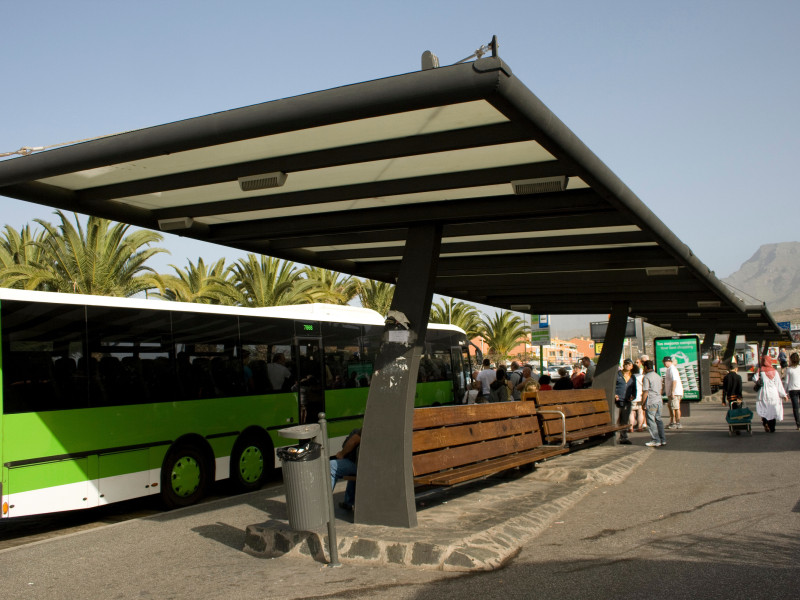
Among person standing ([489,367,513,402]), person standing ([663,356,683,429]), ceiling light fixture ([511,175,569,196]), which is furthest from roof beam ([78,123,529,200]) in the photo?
person standing ([663,356,683,429])

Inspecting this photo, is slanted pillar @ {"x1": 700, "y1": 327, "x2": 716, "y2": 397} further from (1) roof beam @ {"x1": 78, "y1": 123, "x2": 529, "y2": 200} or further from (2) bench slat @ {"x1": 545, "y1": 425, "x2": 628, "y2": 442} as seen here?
(1) roof beam @ {"x1": 78, "y1": 123, "x2": 529, "y2": 200}

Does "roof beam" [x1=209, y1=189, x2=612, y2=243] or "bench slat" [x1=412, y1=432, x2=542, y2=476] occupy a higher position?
"roof beam" [x1=209, y1=189, x2=612, y2=243]

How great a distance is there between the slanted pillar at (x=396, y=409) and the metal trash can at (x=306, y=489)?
26.9 inches

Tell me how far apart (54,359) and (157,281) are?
55.6 feet

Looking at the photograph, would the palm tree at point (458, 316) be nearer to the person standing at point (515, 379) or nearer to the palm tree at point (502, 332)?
the palm tree at point (502, 332)

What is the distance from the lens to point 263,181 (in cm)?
730

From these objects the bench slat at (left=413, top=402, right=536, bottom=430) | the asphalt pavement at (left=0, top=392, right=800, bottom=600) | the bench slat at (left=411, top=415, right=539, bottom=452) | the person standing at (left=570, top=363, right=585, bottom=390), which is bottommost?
the asphalt pavement at (left=0, top=392, right=800, bottom=600)

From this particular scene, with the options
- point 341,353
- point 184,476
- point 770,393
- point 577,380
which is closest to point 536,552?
point 184,476

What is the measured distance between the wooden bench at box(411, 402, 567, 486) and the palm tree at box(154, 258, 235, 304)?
62.9 ft

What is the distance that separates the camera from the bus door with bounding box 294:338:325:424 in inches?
577

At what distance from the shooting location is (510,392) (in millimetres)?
18859

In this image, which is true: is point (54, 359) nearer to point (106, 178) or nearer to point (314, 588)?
point (106, 178)

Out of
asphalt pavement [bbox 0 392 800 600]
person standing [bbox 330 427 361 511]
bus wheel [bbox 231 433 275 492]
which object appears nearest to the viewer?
asphalt pavement [bbox 0 392 800 600]

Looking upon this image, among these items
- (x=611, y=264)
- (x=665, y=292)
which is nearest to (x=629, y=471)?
(x=611, y=264)
